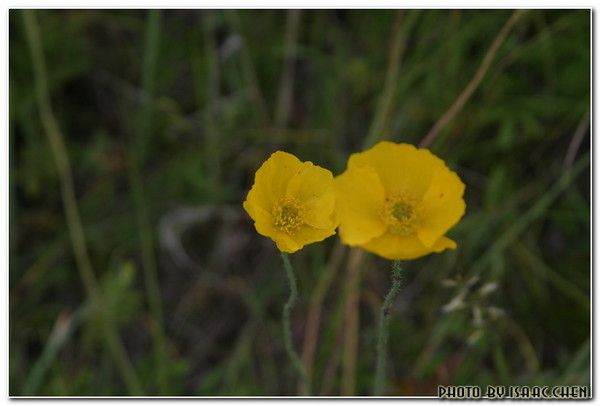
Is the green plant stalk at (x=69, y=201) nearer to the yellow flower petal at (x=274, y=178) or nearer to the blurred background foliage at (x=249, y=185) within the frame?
the blurred background foliage at (x=249, y=185)

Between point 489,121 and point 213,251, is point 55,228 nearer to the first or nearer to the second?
point 213,251

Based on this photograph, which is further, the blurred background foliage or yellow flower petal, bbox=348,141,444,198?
the blurred background foliage

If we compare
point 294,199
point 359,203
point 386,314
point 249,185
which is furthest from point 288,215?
point 249,185

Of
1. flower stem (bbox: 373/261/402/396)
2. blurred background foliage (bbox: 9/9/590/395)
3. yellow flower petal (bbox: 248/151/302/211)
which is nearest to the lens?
flower stem (bbox: 373/261/402/396)

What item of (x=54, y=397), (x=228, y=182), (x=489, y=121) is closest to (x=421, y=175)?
(x=489, y=121)

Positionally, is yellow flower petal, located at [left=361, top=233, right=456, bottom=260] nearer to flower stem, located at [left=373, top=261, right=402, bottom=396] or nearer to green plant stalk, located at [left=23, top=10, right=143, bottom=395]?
flower stem, located at [left=373, top=261, right=402, bottom=396]

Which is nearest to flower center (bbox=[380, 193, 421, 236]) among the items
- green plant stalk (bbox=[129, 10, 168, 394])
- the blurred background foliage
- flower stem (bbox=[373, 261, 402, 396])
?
flower stem (bbox=[373, 261, 402, 396])

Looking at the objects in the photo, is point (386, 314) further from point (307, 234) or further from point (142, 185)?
point (142, 185)
